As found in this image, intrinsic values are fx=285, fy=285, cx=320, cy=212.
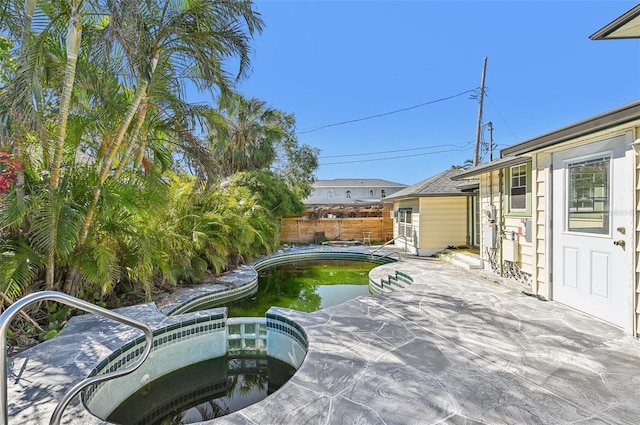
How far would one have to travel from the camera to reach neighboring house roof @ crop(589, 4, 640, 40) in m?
3.11

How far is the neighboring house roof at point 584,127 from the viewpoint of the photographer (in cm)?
335

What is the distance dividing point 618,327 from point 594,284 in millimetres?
606

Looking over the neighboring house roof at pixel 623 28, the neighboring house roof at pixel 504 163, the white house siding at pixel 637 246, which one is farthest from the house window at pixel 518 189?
the neighboring house roof at pixel 623 28

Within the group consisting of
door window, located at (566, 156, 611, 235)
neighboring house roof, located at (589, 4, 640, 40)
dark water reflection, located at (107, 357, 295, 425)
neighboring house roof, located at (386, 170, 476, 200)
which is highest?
neighboring house roof, located at (589, 4, 640, 40)

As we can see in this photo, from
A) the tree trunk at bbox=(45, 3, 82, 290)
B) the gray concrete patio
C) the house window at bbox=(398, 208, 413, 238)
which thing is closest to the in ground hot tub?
the gray concrete patio

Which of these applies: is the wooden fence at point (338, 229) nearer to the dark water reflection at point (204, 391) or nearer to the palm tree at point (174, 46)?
the palm tree at point (174, 46)

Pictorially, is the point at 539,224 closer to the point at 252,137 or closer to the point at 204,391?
the point at 204,391

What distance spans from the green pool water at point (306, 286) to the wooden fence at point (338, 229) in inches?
146

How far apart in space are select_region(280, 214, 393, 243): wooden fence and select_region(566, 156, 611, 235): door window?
37.8 ft

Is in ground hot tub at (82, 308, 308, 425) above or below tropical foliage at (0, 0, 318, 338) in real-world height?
below

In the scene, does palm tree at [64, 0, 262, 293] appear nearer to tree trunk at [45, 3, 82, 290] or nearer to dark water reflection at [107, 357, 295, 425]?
tree trunk at [45, 3, 82, 290]

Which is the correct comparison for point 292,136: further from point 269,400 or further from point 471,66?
point 269,400

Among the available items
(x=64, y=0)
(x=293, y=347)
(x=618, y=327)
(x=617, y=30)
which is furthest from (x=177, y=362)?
(x=617, y=30)

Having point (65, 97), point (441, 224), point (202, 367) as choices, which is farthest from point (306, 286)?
point (65, 97)
